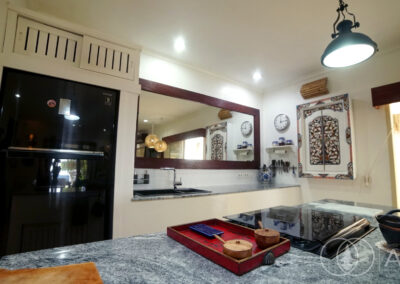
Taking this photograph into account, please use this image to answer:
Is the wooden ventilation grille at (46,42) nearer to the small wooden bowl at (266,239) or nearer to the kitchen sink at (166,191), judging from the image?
the kitchen sink at (166,191)

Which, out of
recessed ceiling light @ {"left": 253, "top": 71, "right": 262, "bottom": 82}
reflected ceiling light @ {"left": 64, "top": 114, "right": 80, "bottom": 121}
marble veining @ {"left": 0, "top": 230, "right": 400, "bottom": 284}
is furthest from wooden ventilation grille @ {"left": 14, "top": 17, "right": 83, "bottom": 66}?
recessed ceiling light @ {"left": 253, "top": 71, "right": 262, "bottom": 82}

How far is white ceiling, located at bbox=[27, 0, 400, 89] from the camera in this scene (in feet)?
6.18

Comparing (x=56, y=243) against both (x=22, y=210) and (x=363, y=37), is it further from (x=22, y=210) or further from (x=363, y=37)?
(x=363, y=37)

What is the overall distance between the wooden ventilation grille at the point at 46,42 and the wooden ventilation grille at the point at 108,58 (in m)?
0.06

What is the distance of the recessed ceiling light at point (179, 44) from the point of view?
2.39 metres

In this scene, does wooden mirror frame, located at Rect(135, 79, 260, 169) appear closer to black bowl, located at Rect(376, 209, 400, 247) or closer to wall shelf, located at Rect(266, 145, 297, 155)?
wall shelf, located at Rect(266, 145, 297, 155)

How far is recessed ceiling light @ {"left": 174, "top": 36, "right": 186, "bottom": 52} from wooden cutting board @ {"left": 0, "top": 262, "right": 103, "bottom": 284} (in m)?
2.39

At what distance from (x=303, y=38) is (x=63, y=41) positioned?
96.0 inches

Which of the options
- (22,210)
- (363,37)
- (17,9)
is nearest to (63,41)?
(17,9)

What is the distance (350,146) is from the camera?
2648mm

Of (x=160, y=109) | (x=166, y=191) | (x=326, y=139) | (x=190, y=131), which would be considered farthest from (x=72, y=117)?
(x=326, y=139)

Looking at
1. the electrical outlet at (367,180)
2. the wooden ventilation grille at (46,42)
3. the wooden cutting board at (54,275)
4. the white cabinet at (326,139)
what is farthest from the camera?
the white cabinet at (326,139)

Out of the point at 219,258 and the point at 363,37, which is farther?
the point at 363,37

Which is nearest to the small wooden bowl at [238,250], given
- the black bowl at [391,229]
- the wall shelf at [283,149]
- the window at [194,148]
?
the black bowl at [391,229]
